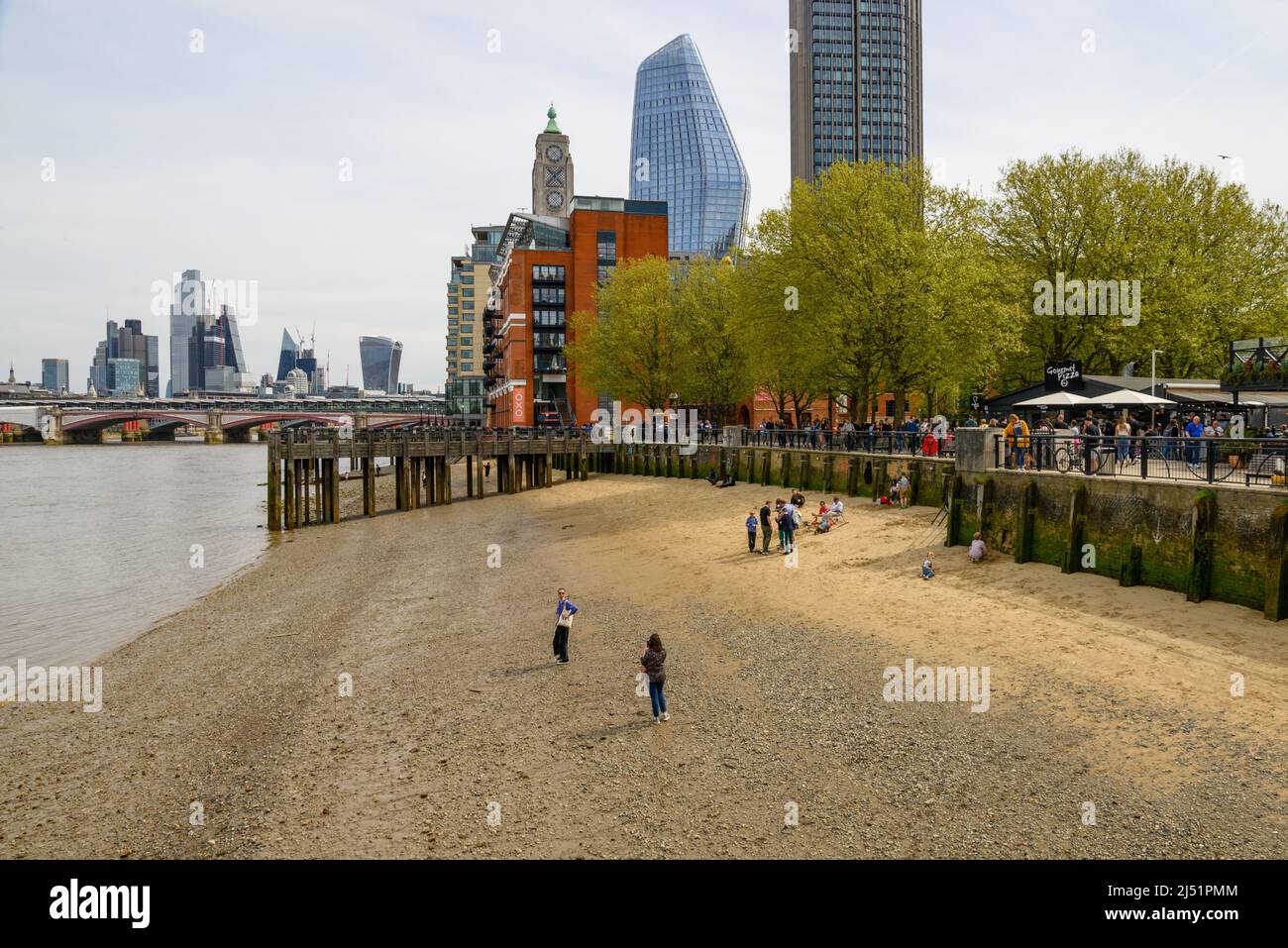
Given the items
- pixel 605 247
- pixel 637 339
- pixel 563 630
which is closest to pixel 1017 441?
pixel 563 630

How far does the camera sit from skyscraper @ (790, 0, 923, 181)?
503 feet

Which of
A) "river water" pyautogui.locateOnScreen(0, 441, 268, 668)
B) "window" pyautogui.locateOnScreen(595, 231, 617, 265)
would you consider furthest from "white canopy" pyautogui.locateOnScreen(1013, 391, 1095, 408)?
"window" pyautogui.locateOnScreen(595, 231, 617, 265)

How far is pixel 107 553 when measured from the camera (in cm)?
3691

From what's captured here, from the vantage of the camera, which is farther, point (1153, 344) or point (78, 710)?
point (1153, 344)

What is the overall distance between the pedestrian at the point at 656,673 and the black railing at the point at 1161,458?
12.4 meters

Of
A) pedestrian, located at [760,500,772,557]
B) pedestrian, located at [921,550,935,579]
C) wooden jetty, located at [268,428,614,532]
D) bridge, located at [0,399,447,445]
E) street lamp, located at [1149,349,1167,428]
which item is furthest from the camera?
bridge, located at [0,399,447,445]

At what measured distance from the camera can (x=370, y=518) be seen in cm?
4756

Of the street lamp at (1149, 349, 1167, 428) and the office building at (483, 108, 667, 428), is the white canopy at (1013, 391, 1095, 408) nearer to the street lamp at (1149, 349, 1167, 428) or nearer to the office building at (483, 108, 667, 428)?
the street lamp at (1149, 349, 1167, 428)

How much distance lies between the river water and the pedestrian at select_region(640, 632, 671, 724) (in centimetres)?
1439

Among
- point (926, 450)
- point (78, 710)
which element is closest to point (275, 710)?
point (78, 710)

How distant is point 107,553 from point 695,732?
Answer: 33.5m

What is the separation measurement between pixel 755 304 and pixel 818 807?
3713 centimetres

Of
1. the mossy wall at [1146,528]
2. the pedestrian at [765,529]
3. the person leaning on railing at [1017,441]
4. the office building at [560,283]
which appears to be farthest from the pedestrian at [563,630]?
the office building at [560,283]
